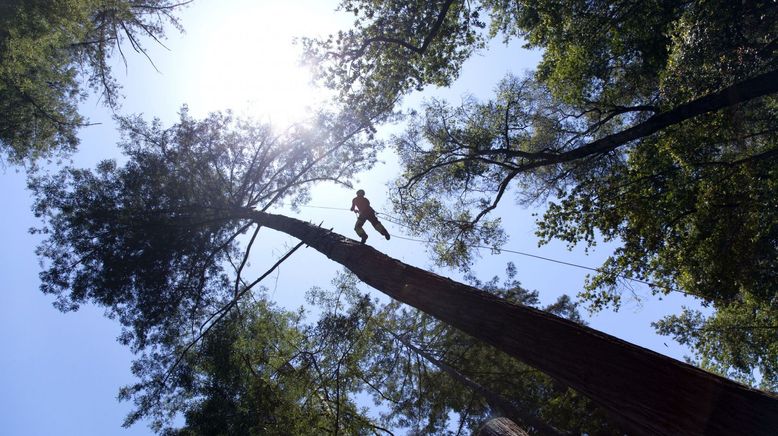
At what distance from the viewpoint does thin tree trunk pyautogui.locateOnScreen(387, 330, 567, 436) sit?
881cm

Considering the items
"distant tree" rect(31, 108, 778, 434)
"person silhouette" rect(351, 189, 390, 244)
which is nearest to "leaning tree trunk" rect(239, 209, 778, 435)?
"distant tree" rect(31, 108, 778, 434)

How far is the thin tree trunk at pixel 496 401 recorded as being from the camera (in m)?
8.81

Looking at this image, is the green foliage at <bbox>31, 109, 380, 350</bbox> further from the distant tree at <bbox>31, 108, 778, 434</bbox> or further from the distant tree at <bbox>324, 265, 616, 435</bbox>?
the distant tree at <bbox>324, 265, 616, 435</bbox>

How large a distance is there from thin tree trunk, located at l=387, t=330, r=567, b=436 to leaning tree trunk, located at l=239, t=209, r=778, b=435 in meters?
6.48

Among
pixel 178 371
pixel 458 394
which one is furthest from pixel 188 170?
pixel 458 394

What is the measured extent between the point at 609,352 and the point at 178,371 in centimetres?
842

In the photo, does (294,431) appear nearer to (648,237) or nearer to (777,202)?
(648,237)

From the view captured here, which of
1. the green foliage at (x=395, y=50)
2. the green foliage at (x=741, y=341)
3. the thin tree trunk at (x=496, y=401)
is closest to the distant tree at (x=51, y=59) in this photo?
the green foliage at (x=395, y=50)

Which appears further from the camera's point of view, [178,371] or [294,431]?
[178,371]

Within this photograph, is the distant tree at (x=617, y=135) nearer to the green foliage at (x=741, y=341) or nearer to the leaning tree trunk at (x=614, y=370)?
the green foliage at (x=741, y=341)

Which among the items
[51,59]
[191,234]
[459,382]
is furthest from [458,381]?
[51,59]

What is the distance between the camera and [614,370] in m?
2.72

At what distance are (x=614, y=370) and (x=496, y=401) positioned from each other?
7.70 meters

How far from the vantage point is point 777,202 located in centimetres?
752
